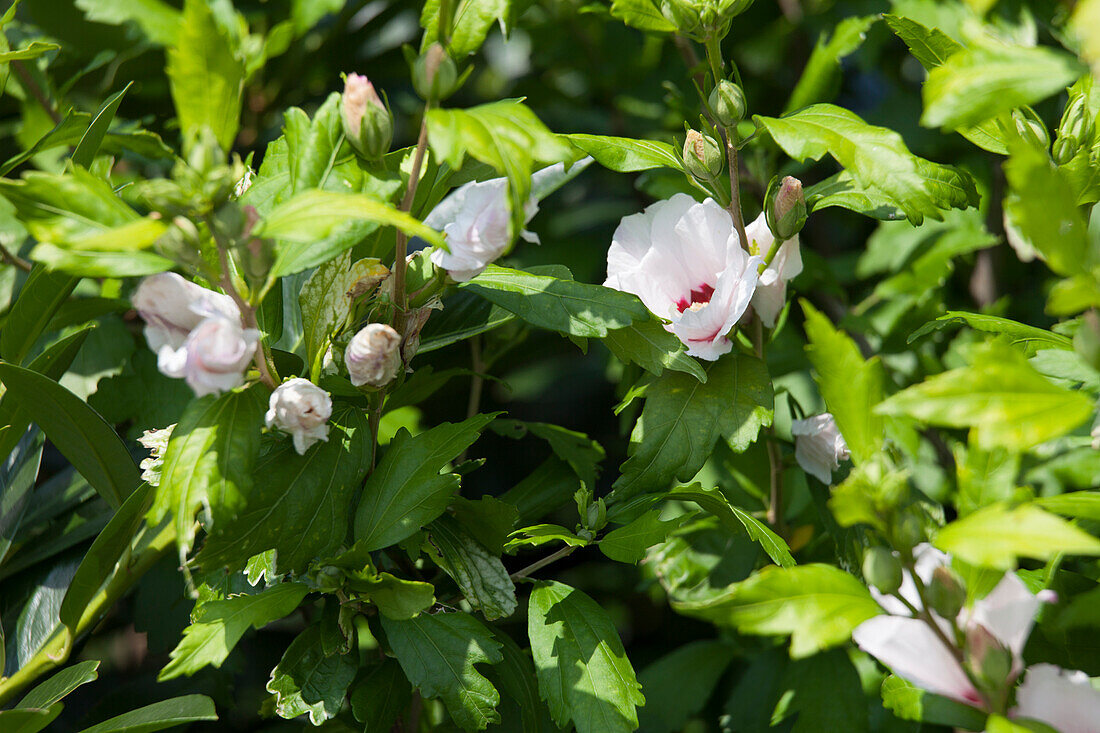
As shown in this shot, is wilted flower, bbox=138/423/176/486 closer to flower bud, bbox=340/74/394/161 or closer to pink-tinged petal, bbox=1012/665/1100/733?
flower bud, bbox=340/74/394/161

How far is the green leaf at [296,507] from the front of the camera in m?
Result: 0.69

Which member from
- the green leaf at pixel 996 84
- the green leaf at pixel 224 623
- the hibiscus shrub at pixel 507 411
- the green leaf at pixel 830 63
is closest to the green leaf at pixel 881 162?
the hibiscus shrub at pixel 507 411

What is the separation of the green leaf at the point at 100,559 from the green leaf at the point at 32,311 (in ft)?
0.61

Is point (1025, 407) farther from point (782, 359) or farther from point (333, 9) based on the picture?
point (333, 9)

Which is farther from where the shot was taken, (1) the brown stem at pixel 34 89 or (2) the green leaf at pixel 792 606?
(1) the brown stem at pixel 34 89

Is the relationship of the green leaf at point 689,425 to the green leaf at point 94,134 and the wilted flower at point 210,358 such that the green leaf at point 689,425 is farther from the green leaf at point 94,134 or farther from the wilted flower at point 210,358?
the green leaf at point 94,134

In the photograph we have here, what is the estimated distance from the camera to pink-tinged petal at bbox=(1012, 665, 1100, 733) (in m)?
0.56

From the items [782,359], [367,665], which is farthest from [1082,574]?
A: [367,665]

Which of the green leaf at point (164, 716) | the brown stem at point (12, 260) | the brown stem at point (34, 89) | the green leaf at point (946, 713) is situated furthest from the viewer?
the brown stem at point (34, 89)

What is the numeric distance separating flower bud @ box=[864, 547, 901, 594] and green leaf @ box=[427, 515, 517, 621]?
1.02 feet

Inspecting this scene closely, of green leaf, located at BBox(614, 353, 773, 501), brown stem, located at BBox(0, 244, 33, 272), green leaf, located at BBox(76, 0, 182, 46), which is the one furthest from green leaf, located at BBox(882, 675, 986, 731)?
green leaf, located at BBox(76, 0, 182, 46)

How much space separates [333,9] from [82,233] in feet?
2.56

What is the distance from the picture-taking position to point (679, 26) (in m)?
0.80

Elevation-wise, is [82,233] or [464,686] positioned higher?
[82,233]
